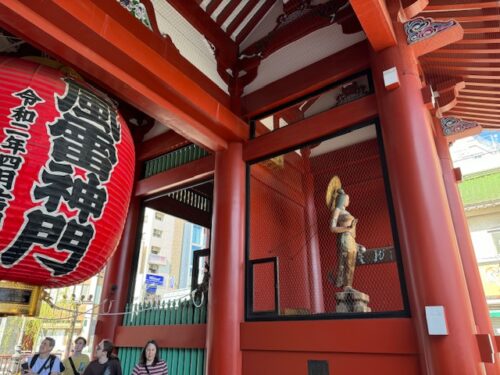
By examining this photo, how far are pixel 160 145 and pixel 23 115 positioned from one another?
3449mm

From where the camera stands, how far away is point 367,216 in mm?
5305

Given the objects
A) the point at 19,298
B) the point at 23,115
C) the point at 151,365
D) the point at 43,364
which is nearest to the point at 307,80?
the point at 23,115

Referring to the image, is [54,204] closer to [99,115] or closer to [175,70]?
[99,115]

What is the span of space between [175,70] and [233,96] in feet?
4.27

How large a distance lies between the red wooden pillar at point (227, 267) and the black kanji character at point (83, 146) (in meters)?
1.78

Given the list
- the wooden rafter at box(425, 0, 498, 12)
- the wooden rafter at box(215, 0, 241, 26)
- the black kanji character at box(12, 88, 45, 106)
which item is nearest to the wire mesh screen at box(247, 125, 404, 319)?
the wooden rafter at box(425, 0, 498, 12)

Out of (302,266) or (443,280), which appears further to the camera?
(302,266)

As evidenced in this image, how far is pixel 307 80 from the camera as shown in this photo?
4.05 meters

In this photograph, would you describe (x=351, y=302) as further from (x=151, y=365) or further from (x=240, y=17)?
(x=240, y=17)

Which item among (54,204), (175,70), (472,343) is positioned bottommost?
(472,343)

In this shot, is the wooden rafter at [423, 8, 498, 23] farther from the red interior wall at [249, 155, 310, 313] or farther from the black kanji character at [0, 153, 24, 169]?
the black kanji character at [0, 153, 24, 169]

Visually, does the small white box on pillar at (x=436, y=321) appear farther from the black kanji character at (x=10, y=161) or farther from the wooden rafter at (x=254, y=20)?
the wooden rafter at (x=254, y=20)

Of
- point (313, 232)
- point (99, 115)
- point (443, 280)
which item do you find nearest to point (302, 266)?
point (313, 232)

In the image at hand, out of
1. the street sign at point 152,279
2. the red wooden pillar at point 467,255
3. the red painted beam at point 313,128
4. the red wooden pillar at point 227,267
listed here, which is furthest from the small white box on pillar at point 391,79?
the street sign at point 152,279
